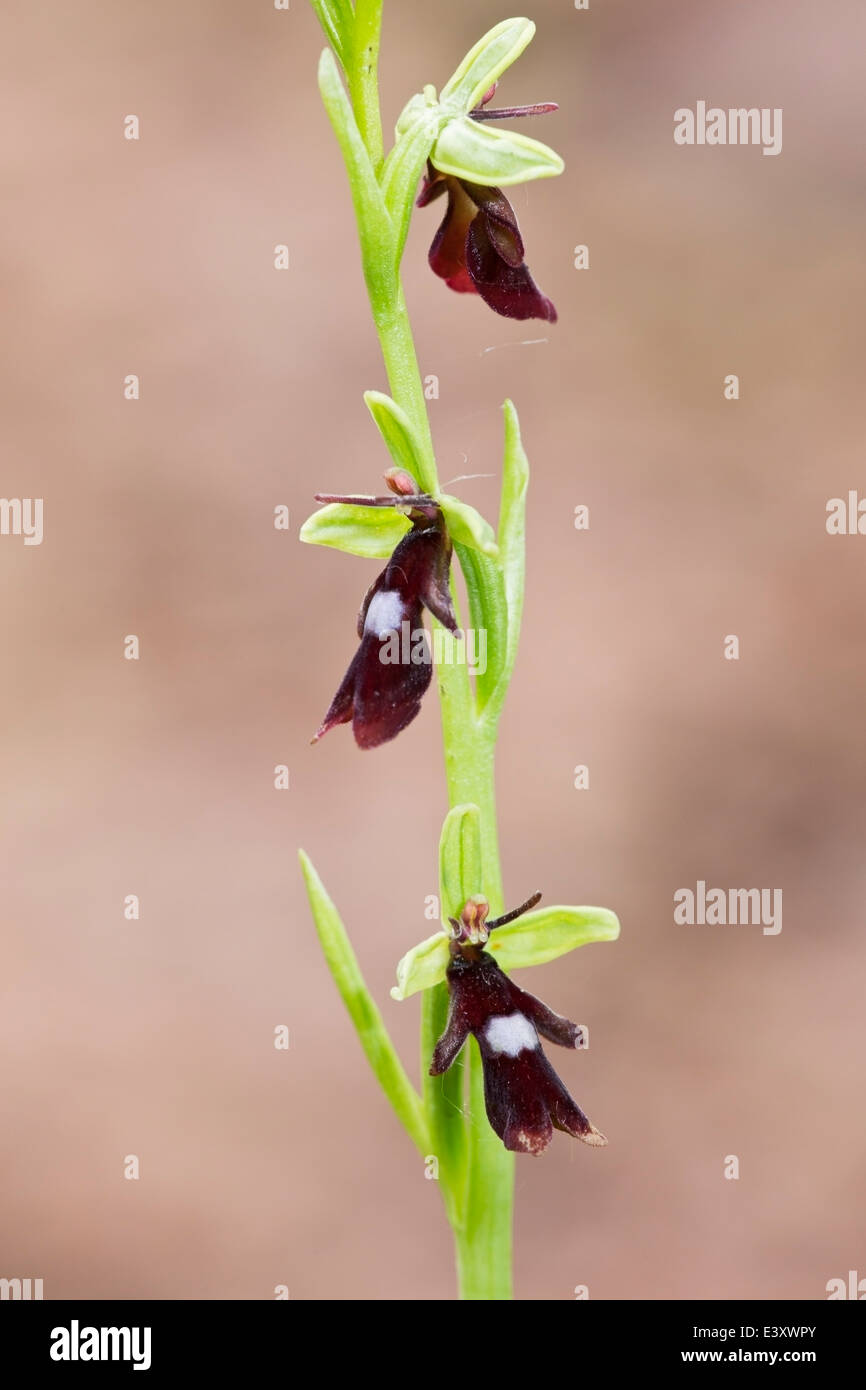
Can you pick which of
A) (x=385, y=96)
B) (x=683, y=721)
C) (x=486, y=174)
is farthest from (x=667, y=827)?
(x=385, y=96)

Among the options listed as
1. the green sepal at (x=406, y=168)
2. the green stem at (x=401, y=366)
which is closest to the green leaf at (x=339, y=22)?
the green sepal at (x=406, y=168)

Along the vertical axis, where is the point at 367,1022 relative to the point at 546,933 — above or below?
below

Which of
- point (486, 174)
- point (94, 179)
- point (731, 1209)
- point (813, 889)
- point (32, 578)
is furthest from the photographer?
point (94, 179)

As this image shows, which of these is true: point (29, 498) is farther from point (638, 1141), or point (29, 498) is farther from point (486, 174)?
point (486, 174)

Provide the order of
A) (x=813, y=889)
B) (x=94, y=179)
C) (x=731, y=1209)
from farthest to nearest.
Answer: (x=94, y=179) < (x=813, y=889) < (x=731, y=1209)

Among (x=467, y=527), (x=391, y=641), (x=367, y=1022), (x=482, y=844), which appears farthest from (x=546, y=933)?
(x=467, y=527)

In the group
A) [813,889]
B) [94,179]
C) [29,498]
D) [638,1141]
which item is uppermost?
[94,179]

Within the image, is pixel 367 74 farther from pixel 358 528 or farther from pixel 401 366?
pixel 358 528
